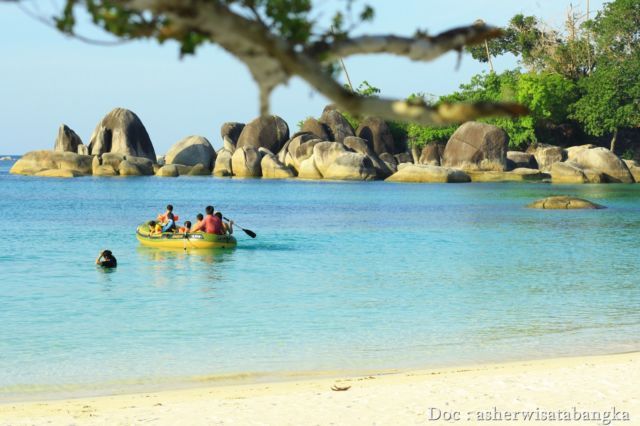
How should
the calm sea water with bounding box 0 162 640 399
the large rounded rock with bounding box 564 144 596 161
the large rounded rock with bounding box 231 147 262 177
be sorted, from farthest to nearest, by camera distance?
1. the large rounded rock with bounding box 231 147 262 177
2. the large rounded rock with bounding box 564 144 596 161
3. the calm sea water with bounding box 0 162 640 399

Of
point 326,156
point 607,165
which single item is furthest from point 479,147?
point 326,156

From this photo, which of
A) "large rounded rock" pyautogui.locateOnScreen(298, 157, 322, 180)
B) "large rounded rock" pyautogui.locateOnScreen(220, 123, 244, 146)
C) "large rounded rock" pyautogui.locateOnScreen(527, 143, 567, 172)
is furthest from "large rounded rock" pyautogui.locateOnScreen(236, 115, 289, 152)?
"large rounded rock" pyautogui.locateOnScreen(527, 143, 567, 172)

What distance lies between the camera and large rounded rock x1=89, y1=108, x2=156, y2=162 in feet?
230

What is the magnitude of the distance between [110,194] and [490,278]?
36.1 m

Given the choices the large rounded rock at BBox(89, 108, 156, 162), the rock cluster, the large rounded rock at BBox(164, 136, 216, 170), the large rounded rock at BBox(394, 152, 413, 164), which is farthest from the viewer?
the large rounded rock at BBox(164, 136, 216, 170)

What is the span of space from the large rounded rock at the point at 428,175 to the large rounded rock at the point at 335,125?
A: 7.20 meters

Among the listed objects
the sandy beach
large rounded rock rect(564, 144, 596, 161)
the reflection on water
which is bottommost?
the reflection on water

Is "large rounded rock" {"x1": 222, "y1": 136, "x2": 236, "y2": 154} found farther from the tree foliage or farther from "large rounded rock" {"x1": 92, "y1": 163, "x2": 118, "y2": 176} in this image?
the tree foliage

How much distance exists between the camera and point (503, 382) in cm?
1016

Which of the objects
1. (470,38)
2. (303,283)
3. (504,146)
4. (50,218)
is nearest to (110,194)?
(50,218)

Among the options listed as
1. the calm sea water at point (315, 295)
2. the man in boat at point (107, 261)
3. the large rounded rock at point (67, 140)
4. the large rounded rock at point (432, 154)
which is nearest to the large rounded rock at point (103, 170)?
the large rounded rock at point (67, 140)

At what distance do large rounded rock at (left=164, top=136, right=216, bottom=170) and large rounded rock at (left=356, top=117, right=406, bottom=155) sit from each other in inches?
461

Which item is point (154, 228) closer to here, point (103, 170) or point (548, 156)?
point (548, 156)

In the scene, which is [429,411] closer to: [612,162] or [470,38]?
[470,38]
